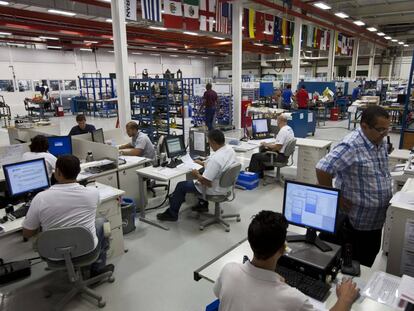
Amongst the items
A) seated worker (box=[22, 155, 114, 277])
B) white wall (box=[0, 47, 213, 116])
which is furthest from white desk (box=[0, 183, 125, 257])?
white wall (box=[0, 47, 213, 116])

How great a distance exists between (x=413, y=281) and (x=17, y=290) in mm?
3289

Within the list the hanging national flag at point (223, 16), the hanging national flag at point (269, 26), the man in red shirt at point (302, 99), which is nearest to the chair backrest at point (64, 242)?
the hanging national flag at point (223, 16)

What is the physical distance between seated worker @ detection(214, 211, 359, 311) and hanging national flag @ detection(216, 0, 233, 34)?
820cm

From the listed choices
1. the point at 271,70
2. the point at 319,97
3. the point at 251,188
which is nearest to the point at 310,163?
the point at 251,188

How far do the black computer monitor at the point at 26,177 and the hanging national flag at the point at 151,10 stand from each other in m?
4.68

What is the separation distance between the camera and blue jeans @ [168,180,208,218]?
4133 millimetres

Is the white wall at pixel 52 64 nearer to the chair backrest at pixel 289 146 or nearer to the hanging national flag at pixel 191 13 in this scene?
the hanging national flag at pixel 191 13

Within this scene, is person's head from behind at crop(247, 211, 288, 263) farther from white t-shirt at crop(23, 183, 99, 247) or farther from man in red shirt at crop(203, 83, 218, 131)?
man in red shirt at crop(203, 83, 218, 131)

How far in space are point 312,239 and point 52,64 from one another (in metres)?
18.3

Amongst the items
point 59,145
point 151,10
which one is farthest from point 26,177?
Result: point 151,10

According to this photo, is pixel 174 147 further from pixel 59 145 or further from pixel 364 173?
pixel 364 173

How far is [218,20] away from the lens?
852 cm

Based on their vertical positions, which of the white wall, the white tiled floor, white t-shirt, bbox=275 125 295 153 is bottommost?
the white tiled floor

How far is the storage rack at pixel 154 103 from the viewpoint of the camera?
8008 millimetres
